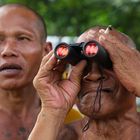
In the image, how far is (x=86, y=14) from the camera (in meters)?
10.6

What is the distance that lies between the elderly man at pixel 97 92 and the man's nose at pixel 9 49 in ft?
2.13

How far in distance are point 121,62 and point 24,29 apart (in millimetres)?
1091

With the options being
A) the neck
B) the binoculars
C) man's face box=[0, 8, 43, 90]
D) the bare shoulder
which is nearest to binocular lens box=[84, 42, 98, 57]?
the binoculars

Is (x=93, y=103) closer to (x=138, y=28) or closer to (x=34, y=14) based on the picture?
(x=34, y=14)

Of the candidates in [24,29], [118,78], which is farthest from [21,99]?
[118,78]

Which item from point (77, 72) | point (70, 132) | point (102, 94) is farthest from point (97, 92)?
point (70, 132)

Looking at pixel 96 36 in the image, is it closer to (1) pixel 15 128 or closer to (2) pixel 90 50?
(2) pixel 90 50

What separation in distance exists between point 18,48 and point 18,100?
39 cm

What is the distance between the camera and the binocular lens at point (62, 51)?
3.07 m

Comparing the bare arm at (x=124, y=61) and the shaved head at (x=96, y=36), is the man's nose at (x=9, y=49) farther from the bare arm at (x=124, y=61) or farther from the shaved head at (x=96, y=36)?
the bare arm at (x=124, y=61)

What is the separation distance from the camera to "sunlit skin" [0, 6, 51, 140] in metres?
3.88

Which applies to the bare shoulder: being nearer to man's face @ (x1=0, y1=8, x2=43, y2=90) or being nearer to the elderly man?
the elderly man

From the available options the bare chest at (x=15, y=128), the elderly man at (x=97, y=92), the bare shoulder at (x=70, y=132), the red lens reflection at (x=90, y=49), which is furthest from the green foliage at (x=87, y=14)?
the red lens reflection at (x=90, y=49)

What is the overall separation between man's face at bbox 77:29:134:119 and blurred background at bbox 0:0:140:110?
663 cm
